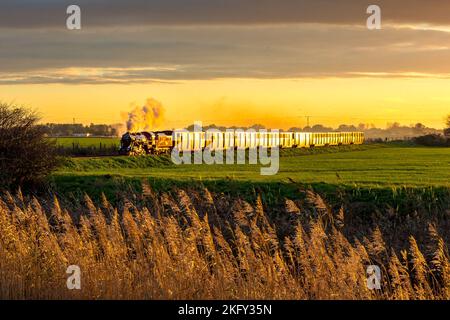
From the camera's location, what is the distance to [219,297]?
473 inches

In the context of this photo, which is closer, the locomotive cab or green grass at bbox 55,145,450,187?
green grass at bbox 55,145,450,187

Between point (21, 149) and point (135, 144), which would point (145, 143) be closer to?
point (135, 144)

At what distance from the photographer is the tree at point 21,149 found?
1337 inches

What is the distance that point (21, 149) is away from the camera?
3456 cm

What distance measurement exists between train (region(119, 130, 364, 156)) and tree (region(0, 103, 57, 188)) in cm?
Answer: 2457

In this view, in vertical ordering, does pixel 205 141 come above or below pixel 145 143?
above

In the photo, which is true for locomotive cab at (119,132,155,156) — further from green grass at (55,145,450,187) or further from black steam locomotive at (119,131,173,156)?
green grass at (55,145,450,187)

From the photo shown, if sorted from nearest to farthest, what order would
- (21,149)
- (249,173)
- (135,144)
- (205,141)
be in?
(21,149)
(249,173)
(135,144)
(205,141)

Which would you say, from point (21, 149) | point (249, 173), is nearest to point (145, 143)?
point (249, 173)

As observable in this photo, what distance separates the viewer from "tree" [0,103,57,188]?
3397 centimetres

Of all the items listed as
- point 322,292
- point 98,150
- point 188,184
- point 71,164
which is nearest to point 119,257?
point 322,292

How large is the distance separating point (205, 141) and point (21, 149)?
41.3m

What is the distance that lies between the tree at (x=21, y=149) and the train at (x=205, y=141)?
24.6 meters

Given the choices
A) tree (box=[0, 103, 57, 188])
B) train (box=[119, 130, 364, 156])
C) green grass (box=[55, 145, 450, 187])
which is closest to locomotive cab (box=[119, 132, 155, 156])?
train (box=[119, 130, 364, 156])
